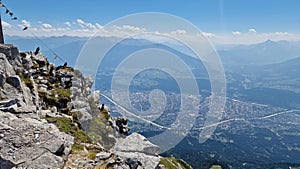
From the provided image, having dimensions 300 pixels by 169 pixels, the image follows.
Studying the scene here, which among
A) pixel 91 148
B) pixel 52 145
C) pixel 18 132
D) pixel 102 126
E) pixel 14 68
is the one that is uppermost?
pixel 14 68

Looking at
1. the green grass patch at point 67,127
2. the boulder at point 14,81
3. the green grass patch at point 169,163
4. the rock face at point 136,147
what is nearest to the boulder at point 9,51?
the boulder at point 14,81

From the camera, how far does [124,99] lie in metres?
148

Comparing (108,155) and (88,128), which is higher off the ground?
(108,155)

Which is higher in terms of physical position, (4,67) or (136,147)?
(4,67)

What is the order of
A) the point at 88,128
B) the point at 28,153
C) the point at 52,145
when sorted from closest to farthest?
the point at 28,153, the point at 52,145, the point at 88,128

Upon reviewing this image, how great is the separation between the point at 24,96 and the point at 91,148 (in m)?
8.51

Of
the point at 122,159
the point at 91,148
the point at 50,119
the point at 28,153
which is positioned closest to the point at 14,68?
the point at 50,119

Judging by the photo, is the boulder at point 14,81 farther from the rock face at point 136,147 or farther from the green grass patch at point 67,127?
the rock face at point 136,147

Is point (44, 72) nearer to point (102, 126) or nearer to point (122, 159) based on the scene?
point (102, 126)

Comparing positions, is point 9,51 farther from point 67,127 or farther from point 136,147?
point 136,147

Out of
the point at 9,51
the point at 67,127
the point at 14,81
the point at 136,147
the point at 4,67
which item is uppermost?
the point at 9,51

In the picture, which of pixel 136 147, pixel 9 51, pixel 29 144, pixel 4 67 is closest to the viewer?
pixel 29 144

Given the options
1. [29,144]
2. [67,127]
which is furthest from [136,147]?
[29,144]

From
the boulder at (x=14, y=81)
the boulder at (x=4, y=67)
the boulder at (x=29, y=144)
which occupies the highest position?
the boulder at (x=4, y=67)
